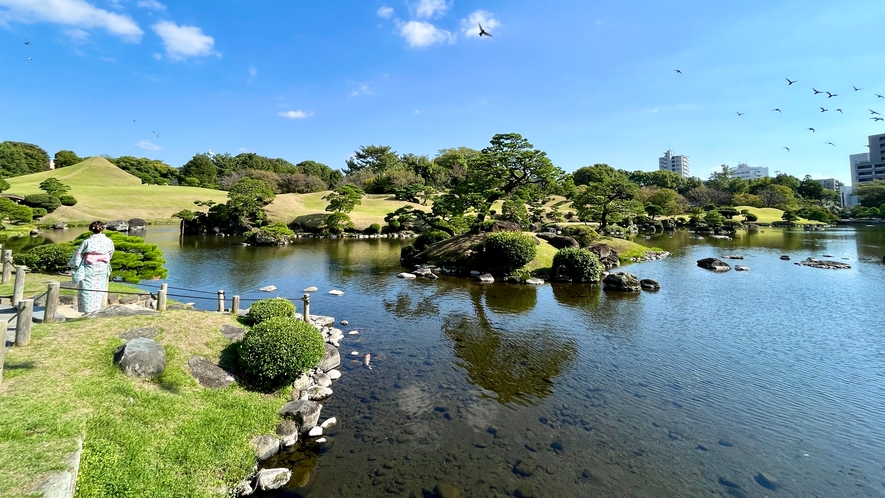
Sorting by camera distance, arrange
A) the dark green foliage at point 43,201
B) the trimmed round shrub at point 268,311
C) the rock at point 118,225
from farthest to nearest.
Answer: the dark green foliage at point 43,201 → the rock at point 118,225 → the trimmed round shrub at point 268,311

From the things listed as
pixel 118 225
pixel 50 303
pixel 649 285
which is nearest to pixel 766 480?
pixel 50 303

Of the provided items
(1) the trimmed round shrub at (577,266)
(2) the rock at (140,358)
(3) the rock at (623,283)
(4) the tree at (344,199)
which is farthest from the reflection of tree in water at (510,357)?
(4) the tree at (344,199)

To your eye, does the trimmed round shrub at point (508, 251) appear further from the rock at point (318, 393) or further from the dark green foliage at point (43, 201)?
the dark green foliage at point (43, 201)

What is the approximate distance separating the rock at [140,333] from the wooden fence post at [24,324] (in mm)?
1516

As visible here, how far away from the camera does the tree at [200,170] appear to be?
9875 centimetres

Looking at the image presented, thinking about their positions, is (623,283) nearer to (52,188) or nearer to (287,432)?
(287,432)

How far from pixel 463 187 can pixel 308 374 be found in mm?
21107

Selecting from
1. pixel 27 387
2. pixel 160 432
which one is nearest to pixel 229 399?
pixel 160 432

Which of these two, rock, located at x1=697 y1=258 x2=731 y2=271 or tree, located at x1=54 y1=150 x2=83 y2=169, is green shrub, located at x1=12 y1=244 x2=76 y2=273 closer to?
rock, located at x1=697 y1=258 x2=731 y2=271

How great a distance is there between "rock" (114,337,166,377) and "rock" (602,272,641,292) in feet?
67.3

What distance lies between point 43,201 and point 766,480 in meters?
78.2

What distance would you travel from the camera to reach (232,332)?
34.8ft

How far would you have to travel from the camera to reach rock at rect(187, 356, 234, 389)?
27.5 feet

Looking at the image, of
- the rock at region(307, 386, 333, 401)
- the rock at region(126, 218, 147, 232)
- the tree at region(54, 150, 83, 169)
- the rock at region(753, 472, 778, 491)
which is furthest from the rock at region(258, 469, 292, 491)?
the tree at region(54, 150, 83, 169)
